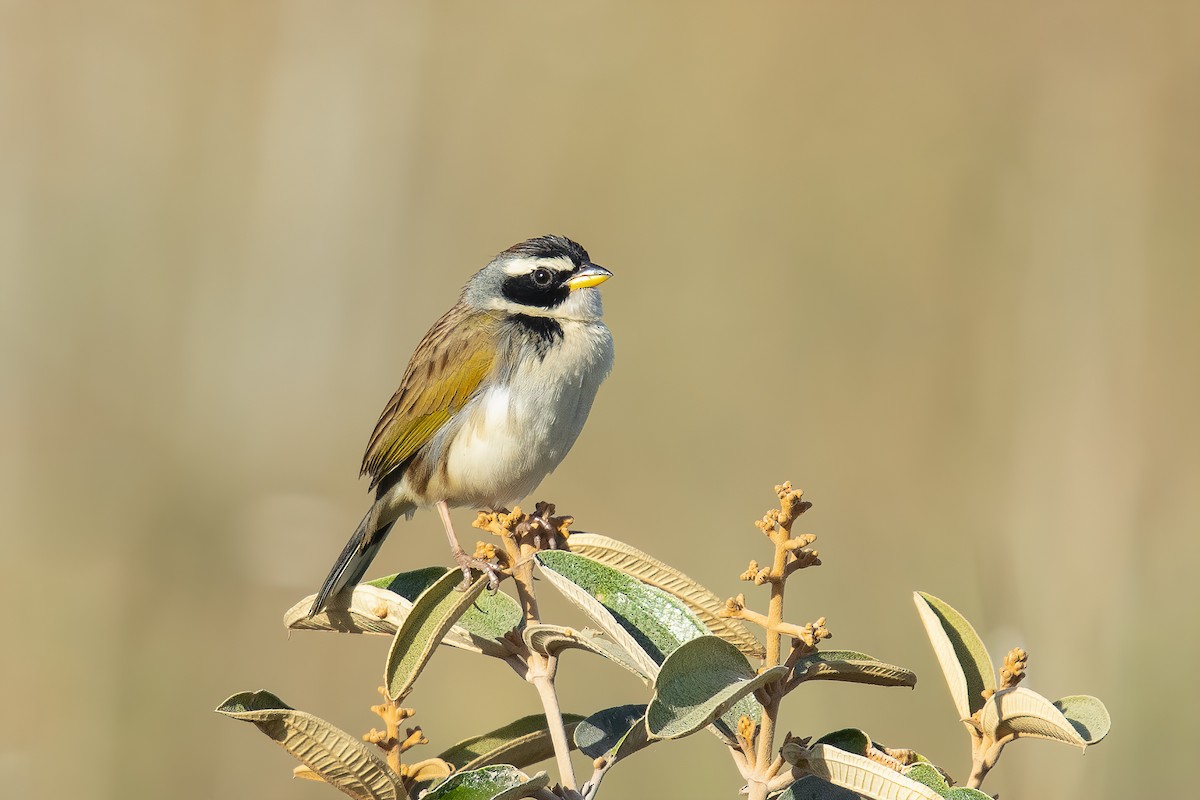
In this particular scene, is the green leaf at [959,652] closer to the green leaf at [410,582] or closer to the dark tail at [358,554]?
the green leaf at [410,582]

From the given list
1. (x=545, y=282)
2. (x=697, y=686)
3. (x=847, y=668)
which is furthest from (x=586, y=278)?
(x=697, y=686)

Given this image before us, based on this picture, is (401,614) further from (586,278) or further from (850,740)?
(586,278)

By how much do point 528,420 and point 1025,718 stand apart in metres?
1.82

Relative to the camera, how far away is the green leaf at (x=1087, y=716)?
1626 millimetres

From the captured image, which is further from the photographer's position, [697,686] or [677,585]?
[677,585]

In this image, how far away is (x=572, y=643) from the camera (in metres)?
1.69

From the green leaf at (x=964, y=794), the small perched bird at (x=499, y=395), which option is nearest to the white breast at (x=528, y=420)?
the small perched bird at (x=499, y=395)

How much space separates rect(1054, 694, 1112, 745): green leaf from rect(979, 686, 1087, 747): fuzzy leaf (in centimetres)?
3

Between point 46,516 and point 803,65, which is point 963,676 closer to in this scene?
point 46,516

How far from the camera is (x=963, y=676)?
5.76ft

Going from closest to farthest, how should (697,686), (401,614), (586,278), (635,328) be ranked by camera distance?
(697,686) → (401,614) → (586,278) → (635,328)

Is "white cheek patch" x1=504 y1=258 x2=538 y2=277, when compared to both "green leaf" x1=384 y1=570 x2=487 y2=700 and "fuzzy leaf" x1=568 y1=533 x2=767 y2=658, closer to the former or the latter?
"fuzzy leaf" x1=568 y1=533 x2=767 y2=658

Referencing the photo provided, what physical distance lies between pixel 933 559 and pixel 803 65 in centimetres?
401

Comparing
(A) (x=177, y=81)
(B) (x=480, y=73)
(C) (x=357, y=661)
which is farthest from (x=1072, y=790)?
(A) (x=177, y=81)
